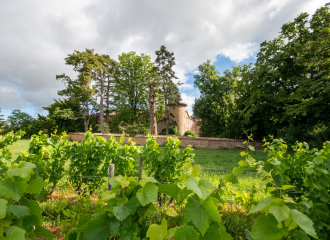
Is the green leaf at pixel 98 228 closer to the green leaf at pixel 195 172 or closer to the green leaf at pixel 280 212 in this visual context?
the green leaf at pixel 195 172

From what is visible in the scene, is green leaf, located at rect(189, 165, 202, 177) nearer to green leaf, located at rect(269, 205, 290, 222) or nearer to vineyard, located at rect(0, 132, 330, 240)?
vineyard, located at rect(0, 132, 330, 240)

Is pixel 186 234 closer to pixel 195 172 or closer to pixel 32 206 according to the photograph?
pixel 195 172

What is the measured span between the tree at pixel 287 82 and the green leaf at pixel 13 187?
13906 millimetres

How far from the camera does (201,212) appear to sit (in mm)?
725

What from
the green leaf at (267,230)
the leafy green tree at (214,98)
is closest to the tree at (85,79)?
the leafy green tree at (214,98)

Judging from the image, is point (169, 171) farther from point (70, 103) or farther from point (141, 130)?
point (70, 103)

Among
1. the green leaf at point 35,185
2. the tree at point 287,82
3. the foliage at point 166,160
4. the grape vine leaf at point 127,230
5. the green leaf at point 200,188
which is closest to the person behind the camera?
the green leaf at point 200,188

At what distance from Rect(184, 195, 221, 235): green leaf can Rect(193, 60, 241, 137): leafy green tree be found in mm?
22435

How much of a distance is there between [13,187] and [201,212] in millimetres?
914

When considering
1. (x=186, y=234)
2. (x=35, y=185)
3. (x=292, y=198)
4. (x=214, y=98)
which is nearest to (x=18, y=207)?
(x=35, y=185)

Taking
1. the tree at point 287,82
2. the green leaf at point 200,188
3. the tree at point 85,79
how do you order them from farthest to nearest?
the tree at point 85,79 < the tree at point 287,82 < the green leaf at point 200,188

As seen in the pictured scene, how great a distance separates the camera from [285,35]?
46.2 feet

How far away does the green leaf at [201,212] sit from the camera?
0.69 m

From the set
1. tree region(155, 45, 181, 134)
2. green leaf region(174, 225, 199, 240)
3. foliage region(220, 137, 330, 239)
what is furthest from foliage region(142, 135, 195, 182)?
tree region(155, 45, 181, 134)
